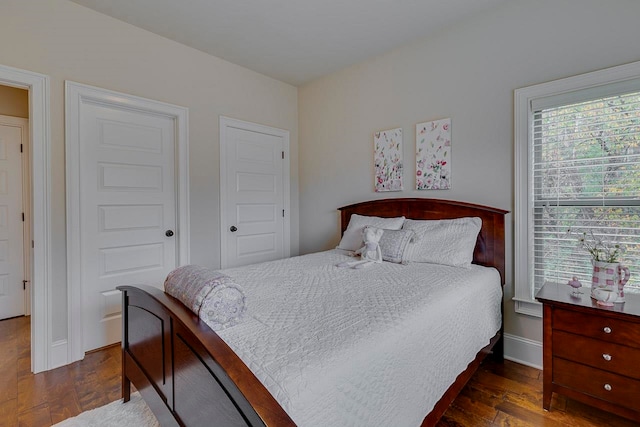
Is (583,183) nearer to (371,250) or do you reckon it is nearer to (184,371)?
(371,250)

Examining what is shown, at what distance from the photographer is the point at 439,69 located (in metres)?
2.63

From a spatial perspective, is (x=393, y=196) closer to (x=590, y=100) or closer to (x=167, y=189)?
(x=590, y=100)

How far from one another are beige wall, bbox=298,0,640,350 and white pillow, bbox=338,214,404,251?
0.33 metres

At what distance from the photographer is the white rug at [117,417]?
162cm

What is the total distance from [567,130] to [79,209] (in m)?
3.54

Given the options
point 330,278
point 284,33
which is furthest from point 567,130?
point 284,33

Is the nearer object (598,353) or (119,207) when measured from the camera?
(598,353)

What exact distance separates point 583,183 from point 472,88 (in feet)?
3.43

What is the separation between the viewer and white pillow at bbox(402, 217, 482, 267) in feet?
7.12

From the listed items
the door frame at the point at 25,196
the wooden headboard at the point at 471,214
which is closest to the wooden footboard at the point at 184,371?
the wooden headboard at the point at 471,214

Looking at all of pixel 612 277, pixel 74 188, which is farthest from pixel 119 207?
pixel 612 277

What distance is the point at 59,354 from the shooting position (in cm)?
224

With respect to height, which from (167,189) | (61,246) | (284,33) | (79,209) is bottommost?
(61,246)

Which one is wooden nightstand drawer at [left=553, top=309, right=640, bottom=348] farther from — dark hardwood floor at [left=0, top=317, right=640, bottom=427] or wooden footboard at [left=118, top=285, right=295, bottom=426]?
wooden footboard at [left=118, top=285, right=295, bottom=426]
